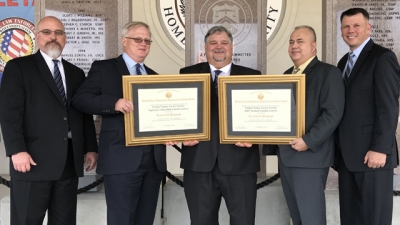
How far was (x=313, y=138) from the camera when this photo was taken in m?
2.91

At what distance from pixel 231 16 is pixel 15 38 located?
4943 mm

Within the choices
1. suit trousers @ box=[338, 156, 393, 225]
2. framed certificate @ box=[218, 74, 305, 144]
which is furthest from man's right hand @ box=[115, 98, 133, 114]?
suit trousers @ box=[338, 156, 393, 225]

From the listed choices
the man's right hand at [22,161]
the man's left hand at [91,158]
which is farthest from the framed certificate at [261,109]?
the man's right hand at [22,161]

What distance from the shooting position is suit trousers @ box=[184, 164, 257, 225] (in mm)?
3111

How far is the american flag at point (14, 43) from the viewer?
25.5ft

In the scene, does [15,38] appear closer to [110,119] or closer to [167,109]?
[110,119]

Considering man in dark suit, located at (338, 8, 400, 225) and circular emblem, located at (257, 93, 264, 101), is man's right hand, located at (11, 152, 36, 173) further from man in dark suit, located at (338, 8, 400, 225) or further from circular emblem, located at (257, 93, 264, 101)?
man in dark suit, located at (338, 8, 400, 225)

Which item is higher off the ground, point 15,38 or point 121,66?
point 15,38

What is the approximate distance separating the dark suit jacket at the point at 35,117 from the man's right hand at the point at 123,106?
1.43 feet

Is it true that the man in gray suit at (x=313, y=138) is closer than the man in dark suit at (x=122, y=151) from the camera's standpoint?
Yes

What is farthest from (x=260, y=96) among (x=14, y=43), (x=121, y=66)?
(x=14, y=43)

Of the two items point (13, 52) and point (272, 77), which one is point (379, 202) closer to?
point (272, 77)

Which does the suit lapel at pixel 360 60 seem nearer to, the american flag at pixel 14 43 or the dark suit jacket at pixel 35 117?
the dark suit jacket at pixel 35 117

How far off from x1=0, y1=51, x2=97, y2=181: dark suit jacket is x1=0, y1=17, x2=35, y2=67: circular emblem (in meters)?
5.05
